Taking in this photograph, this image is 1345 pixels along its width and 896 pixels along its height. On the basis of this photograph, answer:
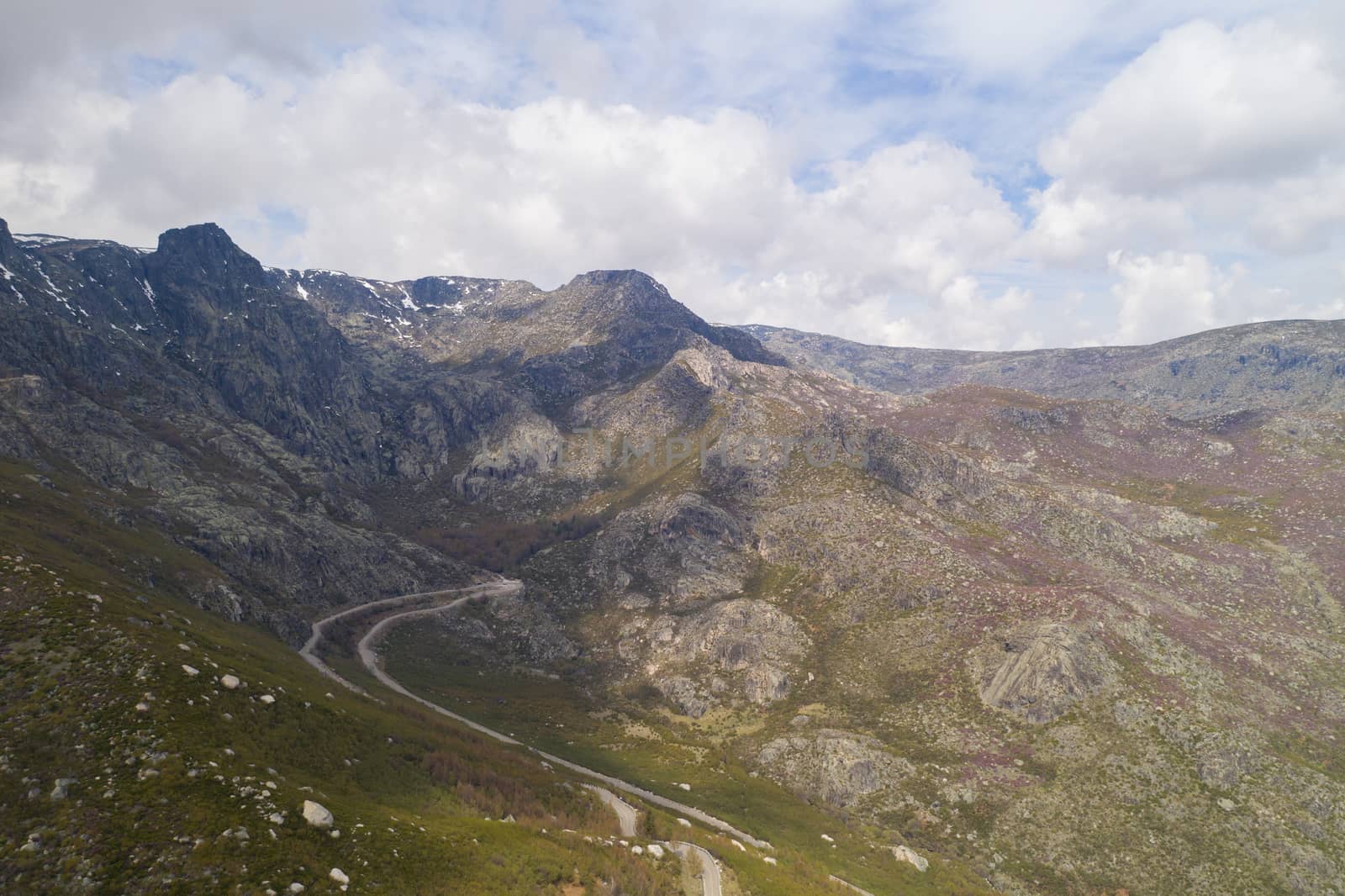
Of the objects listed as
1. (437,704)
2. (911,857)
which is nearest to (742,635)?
(911,857)

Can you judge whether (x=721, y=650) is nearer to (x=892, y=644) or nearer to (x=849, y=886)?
(x=892, y=644)

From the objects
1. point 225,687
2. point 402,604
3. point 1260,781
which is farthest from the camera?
point 402,604

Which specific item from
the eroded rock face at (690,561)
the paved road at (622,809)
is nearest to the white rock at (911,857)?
the paved road at (622,809)

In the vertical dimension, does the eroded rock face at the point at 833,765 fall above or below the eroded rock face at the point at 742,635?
below

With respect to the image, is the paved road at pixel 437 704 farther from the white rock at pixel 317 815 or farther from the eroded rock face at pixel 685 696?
the white rock at pixel 317 815

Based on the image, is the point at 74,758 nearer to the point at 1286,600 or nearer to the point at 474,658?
the point at 474,658

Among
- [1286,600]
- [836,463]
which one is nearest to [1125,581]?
[1286,600]

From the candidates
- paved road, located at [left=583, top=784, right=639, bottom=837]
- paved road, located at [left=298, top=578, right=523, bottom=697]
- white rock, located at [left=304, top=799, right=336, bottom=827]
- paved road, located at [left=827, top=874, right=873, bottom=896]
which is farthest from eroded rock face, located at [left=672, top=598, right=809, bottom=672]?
white rock, located at [left=304, top=799, right=336, bottom=827]
